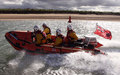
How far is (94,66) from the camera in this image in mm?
5801

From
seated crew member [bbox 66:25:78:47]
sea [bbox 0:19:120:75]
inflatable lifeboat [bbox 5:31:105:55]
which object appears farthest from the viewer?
seated crew member [bbox 66:25:78:47]

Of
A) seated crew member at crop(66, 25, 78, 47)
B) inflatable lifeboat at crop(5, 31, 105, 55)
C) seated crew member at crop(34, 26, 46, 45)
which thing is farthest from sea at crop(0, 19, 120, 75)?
seated crew member at crop(34, 26, 46, 45)

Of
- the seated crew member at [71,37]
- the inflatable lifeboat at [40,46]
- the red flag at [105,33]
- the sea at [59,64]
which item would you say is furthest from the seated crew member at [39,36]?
the red flag at [105,33]

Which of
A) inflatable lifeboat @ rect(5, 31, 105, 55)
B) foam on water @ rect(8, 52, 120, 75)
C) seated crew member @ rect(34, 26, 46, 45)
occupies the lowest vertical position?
foam on water @ rect(8, 52, 120, 75)

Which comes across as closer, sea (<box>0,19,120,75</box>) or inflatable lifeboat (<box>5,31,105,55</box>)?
sea (<box>0,19,120,75</box>)

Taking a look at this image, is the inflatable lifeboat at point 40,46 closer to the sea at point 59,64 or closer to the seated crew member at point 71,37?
the sea at point 59,64

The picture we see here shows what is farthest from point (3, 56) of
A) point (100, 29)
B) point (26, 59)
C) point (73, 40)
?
point (100, 29)

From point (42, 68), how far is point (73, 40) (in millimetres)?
2295

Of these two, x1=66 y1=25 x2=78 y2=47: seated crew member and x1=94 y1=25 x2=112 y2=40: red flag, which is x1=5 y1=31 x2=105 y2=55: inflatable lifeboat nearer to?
x1=66 y1=25 x2=78 y2=47: seated crew member

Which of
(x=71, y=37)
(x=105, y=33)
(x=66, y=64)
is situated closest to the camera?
(x=66, y=64)

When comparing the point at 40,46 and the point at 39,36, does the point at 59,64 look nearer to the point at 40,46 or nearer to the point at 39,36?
the point at 40,46

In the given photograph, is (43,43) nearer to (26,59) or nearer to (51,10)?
A: (26,59)

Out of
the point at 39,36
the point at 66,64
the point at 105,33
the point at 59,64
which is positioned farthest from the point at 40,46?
the point at 105,33

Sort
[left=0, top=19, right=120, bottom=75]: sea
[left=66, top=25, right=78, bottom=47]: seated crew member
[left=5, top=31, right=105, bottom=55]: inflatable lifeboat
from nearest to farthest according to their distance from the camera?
[left=0, top=19, right=120, bottom=75]: sea, [left=5, top=31, right=105, bottom=55]: inflatable lifeboat, [left=66, top=25, right=78, bottom=47]: seated crew member
